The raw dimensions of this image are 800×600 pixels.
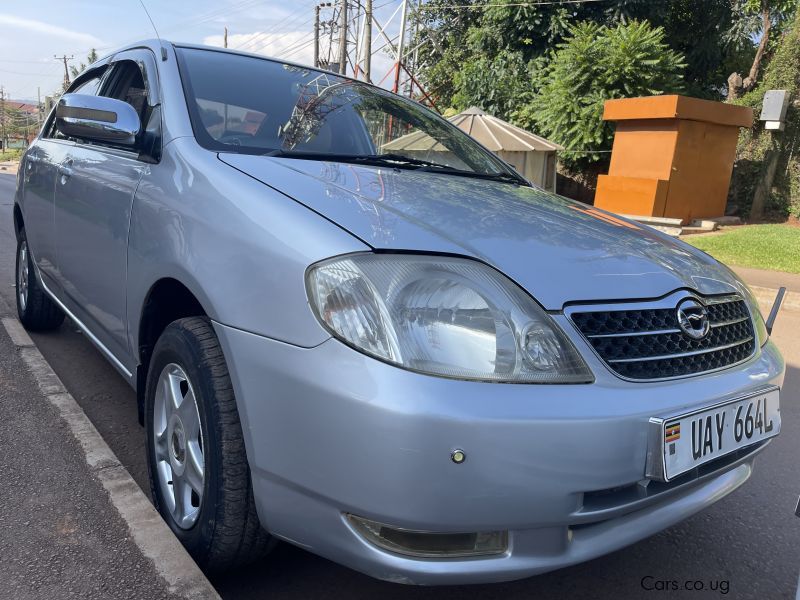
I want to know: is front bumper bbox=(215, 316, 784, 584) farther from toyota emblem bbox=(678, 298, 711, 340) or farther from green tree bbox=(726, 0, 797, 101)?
green tree bbox=(726, 0, 797, 101)

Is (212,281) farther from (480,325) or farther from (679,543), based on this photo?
(679,543)

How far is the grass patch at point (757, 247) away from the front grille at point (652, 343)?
760 centimetres

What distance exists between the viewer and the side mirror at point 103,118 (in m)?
2.24

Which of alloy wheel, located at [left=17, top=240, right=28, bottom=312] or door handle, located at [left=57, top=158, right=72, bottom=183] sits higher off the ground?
door handle, located at [left=57, top=158, right=72, bottom=183]

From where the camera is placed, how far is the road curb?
5.21 feet

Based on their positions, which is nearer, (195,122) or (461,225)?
(461,225)

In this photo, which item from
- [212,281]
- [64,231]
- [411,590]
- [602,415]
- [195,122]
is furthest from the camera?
[64,231]

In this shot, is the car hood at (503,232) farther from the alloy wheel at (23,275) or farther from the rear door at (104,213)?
the alloy wheel at (23,275)

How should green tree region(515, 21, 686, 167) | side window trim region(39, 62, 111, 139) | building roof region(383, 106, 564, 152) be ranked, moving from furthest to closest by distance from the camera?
green tree region(515, 21, 686, 167) → building roof region(383, 106, 564, 152) → side window trim region(39, 62, 111, 139)

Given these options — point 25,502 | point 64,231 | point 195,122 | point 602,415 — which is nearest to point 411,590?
point 602,415

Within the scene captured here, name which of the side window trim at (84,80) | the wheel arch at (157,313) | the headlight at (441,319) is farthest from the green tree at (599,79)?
the headlight at (441,319)

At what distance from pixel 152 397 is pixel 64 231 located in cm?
133

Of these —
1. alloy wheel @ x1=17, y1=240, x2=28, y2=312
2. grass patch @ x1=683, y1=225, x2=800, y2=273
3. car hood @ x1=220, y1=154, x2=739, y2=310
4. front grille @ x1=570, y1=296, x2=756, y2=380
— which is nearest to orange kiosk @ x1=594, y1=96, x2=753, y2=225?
grass patch @ x1=683, y1=225, x2=800, y2=273

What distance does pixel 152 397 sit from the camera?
2010 millimetres
